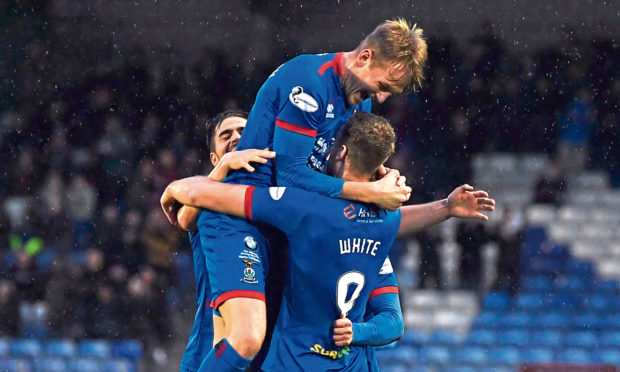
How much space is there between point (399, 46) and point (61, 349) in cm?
623

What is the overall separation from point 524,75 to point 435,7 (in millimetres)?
1567

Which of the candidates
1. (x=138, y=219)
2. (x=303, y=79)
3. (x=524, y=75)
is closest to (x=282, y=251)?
(x=303, y=79)

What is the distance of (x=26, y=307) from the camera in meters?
9.02

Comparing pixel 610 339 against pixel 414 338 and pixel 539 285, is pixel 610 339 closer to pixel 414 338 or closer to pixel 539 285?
pixel 539 285

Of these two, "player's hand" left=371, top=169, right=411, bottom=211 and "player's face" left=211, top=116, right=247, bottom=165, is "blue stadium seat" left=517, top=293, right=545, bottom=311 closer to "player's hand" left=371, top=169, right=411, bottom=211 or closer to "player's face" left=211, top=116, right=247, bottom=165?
"player's face" left=211, top=116, right=247, bottom=165

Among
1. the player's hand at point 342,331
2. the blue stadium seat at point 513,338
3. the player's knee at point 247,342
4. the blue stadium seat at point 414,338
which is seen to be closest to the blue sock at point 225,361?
the player's knee at point 247,342

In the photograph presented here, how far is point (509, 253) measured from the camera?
30.1 ft

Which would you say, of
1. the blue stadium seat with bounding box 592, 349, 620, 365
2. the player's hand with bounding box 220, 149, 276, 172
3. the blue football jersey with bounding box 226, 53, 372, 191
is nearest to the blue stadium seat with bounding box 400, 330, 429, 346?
the blue stadium seat with bounding box 592, 349, 620, 365

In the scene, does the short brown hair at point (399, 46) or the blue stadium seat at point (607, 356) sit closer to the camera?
the short brown hair at point (399, 46)

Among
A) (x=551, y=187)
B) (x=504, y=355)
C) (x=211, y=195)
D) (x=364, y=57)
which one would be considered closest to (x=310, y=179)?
(x=211, y=195)

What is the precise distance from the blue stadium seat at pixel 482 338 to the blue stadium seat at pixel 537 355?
31 cm

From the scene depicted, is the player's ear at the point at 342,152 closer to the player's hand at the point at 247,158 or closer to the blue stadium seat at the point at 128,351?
the player's hand at the point at 247,158

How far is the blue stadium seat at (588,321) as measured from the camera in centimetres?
898

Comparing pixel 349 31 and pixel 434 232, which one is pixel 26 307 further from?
pixel 349 31
